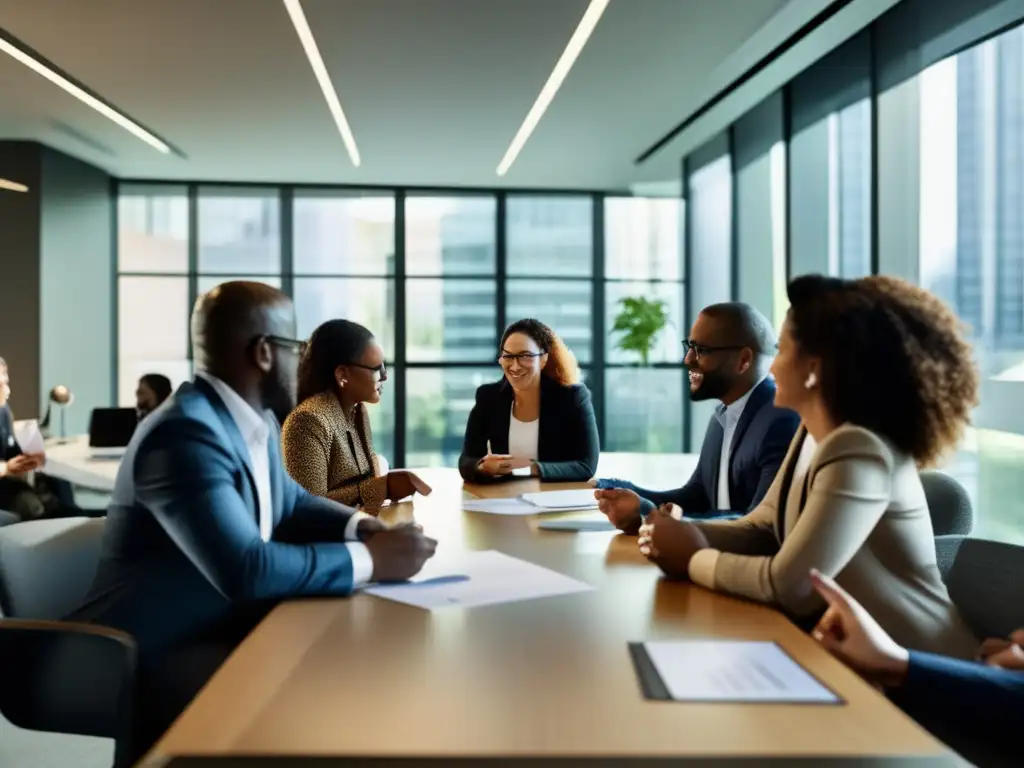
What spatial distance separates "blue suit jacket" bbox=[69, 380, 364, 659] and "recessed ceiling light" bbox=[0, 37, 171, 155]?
4815 mm

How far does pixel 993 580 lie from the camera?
1.97 meters

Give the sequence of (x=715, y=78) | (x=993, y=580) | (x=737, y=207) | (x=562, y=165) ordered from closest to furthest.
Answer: (x=993, y=580), (x=715, y=78), (x=737, y=207), (x=562, y=165)

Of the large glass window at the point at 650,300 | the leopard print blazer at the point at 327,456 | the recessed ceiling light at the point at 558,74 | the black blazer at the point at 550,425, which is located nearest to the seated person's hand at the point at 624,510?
the leopard print blazer at the point at 327,456

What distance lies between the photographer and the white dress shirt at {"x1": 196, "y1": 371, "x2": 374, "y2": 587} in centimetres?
183

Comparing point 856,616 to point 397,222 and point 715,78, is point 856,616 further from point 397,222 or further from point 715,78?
point 397,222

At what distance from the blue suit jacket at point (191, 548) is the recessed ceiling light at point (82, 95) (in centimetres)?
481

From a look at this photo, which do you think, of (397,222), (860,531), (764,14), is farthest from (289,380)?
(397,222)

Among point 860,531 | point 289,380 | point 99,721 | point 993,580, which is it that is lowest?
point 99,721

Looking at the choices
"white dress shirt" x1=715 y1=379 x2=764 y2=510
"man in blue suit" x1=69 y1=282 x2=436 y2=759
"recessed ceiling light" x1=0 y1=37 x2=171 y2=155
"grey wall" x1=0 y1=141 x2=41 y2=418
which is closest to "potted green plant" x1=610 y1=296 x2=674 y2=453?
"recessed ceiling light" x1=0 y1=37 x2=171 y2=155

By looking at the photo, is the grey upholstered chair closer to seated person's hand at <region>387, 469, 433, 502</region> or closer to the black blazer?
seated person's hand at <region>387, 469, 433, 502</region>

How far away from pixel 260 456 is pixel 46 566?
53cm

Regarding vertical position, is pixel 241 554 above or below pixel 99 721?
above

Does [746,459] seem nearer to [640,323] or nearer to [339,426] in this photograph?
[339,426]

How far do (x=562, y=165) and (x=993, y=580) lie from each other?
7.72 metres
